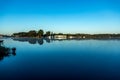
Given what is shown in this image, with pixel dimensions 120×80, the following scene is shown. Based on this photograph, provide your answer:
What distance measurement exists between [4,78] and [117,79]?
26.2 feet

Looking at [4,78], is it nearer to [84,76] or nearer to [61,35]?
[84,76]

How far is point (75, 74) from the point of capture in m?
15.5

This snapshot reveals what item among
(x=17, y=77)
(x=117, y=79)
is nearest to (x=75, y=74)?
(x=117, y=79)

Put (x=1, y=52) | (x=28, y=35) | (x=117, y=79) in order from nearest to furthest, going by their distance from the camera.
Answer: (x=117, y=79) < (x=1, y=52) < (x=28, y=35)

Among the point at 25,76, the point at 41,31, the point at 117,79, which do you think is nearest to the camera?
the point at 117,79

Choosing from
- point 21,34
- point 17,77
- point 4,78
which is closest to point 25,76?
point 17,77

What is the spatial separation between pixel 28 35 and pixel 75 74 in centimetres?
15739

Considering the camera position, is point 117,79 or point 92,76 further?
point 92,76

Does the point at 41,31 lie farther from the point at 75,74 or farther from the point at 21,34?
the point at 75,74

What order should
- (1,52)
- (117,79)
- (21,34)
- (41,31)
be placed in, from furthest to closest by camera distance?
(21,34) < (41,31) < (1,52) < (117,79)

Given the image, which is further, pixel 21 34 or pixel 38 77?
pixel 21 34

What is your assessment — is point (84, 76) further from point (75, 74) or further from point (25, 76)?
point (25, 76)

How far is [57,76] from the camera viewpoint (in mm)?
14703

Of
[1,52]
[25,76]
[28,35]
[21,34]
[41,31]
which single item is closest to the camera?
[25,76]
